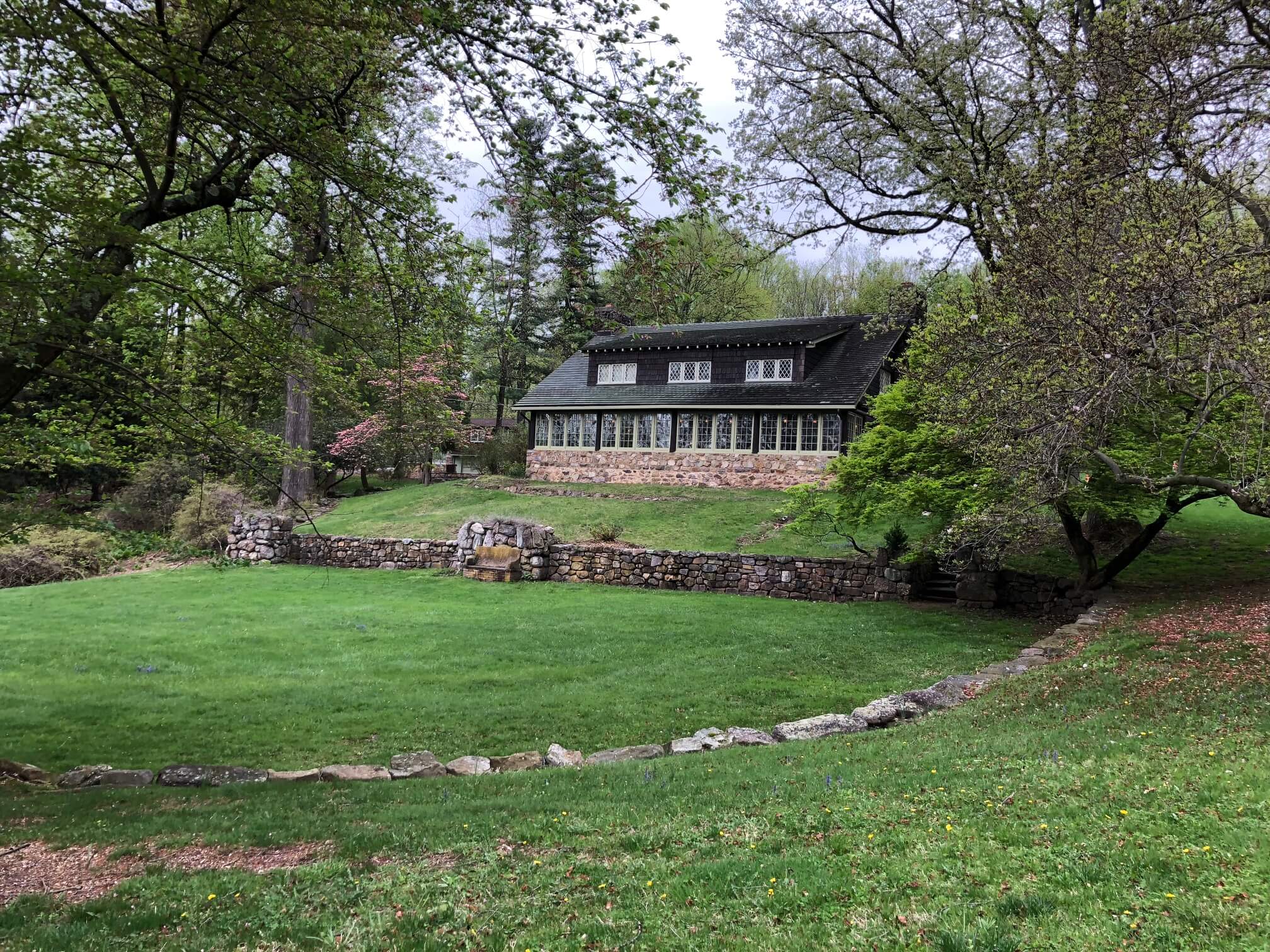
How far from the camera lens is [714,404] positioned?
34.3m

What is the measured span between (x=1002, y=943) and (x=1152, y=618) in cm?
1159

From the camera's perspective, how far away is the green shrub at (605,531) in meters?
23.3

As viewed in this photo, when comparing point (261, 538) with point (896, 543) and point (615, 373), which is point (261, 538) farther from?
point (896, 543)

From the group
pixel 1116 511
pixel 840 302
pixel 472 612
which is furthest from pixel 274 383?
pixel 840 302

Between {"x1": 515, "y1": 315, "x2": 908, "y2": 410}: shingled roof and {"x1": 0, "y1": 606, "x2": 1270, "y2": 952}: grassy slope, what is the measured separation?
85.0 feet

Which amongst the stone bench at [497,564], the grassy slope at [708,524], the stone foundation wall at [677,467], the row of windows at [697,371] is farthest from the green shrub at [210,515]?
the row of windows at [697,371]

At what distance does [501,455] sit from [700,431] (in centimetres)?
1352

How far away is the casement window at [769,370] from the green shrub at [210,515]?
881 inches

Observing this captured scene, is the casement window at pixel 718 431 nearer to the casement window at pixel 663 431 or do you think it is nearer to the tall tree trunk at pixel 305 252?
the casement window at pixel 663 431

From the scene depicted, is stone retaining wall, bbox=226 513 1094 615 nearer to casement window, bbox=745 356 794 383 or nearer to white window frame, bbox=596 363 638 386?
casement window, bbox=745 356 794 383

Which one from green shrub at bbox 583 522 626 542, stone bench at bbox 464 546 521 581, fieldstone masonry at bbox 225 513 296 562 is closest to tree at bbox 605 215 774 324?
stone bench at bbox 464 546 521 581

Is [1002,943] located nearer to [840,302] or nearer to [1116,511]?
[1116,511]

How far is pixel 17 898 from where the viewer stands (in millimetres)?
4832

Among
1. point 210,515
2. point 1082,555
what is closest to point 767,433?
point 1082,555
